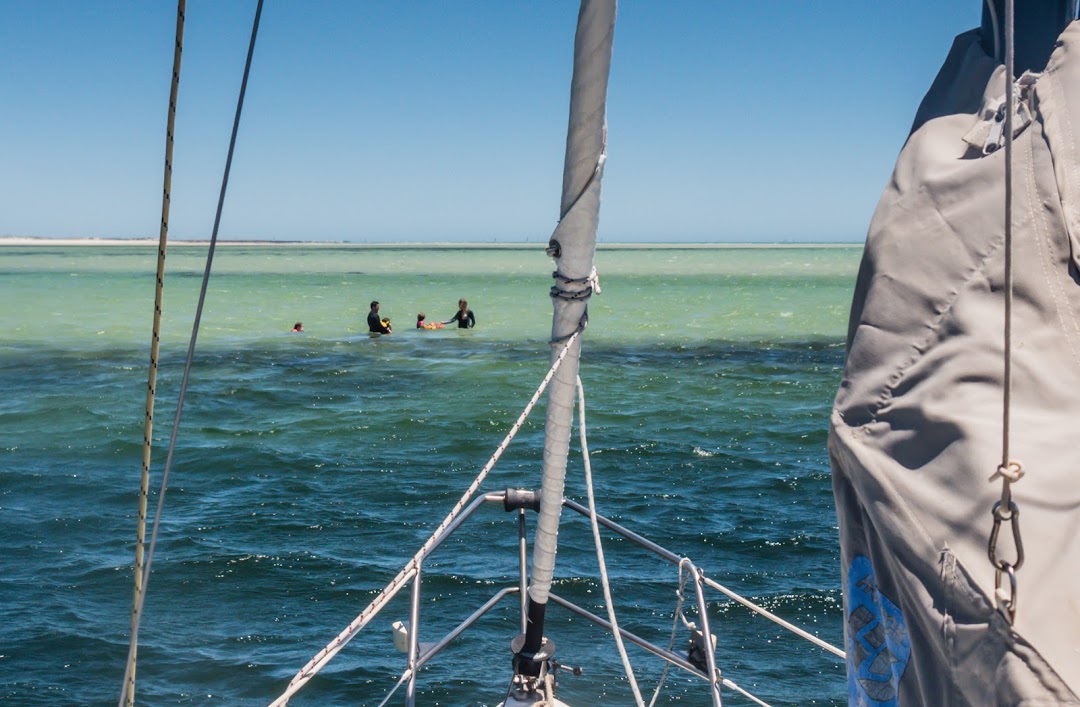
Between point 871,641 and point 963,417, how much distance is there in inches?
20.9

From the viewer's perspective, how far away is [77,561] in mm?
10789

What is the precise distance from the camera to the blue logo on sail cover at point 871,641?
6.78 ft

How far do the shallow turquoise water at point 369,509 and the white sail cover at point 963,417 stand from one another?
21.0 ft

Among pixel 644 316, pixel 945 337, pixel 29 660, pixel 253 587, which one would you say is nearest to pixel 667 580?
pixel 253 587

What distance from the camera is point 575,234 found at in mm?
3482

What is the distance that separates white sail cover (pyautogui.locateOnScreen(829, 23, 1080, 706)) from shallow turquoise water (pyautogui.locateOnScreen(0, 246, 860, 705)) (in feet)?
21.0

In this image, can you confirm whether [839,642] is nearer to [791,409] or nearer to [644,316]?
[791,409]

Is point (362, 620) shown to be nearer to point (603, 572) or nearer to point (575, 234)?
point (603, 572)

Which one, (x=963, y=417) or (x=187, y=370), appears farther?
(x=187, y=370)

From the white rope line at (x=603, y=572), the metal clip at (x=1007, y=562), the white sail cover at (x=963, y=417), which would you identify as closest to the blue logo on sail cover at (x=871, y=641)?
the white sail cover at (x=963, y=417)

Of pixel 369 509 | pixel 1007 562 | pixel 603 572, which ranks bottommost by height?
pixel 369 509

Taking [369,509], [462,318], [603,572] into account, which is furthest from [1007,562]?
[462,318]

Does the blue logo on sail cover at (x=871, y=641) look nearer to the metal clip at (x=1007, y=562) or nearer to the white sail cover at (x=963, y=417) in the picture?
the white sail cover at (x=963, y=417)

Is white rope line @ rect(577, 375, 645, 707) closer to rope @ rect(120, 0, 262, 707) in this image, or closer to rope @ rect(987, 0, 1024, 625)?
rope @ rect(120, 0, 262, 707)
